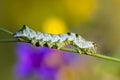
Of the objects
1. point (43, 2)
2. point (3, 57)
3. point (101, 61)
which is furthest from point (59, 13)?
point (101, 61)

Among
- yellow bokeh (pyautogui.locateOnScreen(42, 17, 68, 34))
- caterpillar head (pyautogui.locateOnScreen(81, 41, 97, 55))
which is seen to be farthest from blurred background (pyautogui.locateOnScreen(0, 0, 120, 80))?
caterpillar head (pyautogui.locateOnScreen(81, 41, 97, 55))

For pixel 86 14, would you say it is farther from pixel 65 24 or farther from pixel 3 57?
pixel 3 57

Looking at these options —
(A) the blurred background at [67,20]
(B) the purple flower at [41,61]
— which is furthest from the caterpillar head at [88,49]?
(A) the blurred background at [67,20]

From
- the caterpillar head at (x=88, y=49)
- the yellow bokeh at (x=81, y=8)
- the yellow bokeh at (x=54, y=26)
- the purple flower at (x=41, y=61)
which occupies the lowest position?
the caterpillar head at (x=88, y=49)

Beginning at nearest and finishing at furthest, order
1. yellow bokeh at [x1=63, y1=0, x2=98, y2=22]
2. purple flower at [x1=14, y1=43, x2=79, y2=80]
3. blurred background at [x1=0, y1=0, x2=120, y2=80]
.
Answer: purple flower at [x1=14, y1=43, x2=79, y2=80]
blurred background at [x1=0, y1=0, x2=120, y2=80]
yellow bokeh at [x1=63, y1=0, x2=98, y2=22]

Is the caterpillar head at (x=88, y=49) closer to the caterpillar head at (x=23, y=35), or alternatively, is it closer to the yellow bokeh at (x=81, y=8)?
the caterpillar head at (x=23, y=35)

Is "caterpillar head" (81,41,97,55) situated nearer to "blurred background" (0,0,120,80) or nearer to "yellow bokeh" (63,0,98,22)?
"blurred background" (0,0,120,80)
